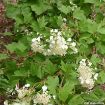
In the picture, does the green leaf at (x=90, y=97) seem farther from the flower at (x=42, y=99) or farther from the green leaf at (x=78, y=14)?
the green leaf at (x=78, y=14)

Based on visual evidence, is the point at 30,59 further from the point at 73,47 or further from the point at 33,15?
the point at 33,15

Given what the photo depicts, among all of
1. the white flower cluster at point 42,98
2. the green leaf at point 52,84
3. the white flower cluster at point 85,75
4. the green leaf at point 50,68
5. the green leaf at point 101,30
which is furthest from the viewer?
the green leaf at point 101,30

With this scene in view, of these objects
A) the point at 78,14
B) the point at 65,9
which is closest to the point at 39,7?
the point at 65,9

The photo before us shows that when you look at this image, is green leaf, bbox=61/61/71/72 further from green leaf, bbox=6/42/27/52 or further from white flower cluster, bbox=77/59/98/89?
green leaf, bbox=6/42/27/52

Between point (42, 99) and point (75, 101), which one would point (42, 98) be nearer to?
point (42, 99)

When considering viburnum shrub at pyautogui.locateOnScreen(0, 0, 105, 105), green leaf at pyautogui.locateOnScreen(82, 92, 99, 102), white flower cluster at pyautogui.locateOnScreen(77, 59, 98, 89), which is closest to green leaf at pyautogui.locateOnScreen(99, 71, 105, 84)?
viburnum shrub at pyautogui.locateOnScreen(0, 0, 105, 105)

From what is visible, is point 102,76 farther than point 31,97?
Yes

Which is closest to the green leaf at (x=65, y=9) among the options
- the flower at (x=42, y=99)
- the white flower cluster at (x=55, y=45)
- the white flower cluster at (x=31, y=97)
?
the white flower cluster at (x=55, y=45)

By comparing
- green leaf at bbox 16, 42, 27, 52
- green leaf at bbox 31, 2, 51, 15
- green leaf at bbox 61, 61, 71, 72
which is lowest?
green leaf at bbox 61, 61, 71, 72
